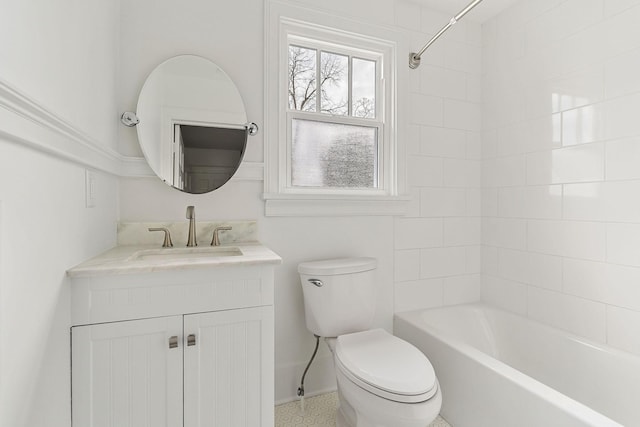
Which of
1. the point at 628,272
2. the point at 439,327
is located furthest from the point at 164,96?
the point at 628,272

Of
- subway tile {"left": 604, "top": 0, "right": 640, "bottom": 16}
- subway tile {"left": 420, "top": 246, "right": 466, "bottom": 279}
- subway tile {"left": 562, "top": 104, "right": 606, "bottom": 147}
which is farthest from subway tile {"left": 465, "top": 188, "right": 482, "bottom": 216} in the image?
subway tile {"left": 604, "top": 0, "right": 640, "bottom": 16}

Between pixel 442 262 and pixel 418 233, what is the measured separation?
28 cm

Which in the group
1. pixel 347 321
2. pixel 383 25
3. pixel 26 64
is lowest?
pixel 347 321

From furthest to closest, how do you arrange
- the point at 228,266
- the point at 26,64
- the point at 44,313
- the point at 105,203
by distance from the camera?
the point at 105,203, the point at 228,266, the point at 44,313, the point at 26,64

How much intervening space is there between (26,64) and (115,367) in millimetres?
908

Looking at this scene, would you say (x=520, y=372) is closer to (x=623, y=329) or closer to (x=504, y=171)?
(x=623, y=329)

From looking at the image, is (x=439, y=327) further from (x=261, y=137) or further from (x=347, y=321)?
(x=261, y=137)

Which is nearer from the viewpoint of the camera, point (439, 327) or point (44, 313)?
point (44, 313)

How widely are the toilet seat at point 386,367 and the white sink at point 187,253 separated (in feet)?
2.18

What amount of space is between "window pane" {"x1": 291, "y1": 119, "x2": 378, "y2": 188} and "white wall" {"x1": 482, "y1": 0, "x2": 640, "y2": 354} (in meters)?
0.88

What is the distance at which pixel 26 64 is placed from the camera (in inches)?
30.4

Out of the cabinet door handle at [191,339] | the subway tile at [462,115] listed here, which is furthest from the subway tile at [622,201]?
the cabinet door handle at [191,339]

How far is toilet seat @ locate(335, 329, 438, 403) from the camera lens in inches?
47.5

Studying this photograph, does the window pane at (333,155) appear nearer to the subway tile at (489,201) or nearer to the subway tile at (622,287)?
the subway tile at (489,201)
